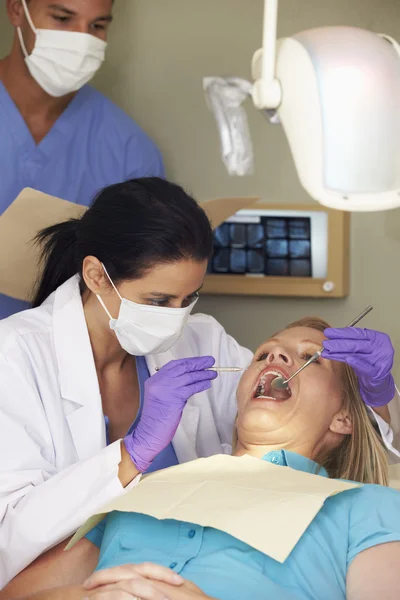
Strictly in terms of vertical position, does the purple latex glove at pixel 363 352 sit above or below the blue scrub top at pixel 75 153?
below

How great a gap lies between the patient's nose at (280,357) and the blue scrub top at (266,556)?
0.34 m

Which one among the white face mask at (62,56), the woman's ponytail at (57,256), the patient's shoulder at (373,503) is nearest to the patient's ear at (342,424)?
the patient's shoulder at (373,503)

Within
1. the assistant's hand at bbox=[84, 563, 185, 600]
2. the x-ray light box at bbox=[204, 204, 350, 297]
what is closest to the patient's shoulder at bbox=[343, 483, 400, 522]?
the assistant's hand at bbox=[84, 563, 185, 600]

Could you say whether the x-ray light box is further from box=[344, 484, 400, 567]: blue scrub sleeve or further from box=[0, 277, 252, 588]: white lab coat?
box=[344, 484, 400, 567]: blue scrub sleeve

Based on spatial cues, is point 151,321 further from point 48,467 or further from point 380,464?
point 380,464

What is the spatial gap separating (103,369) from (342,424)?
57cm

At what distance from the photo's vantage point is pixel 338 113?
3.60 ft

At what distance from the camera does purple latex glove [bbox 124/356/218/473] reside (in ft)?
5.52

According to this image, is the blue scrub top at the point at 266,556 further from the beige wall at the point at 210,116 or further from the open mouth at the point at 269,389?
the beige wall at the point at 210,116

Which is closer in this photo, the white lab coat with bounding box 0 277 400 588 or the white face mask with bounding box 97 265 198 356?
the white lab coat with bounding box 0 277 400 588

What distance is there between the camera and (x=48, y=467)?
5.71ft

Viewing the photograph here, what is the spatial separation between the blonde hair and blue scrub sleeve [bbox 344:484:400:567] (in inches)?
9.5

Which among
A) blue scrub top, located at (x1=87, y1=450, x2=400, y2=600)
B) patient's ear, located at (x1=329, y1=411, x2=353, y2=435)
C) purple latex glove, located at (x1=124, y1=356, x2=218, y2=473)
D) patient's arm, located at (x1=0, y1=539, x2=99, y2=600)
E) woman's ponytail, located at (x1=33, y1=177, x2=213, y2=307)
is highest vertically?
woman's ponytail, located at (x1=33, y1=177, x2=213, y2=307)

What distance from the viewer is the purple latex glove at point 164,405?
1.68 metres
